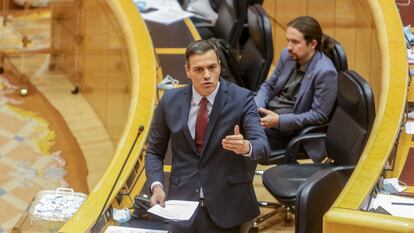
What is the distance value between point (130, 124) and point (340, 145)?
3.81 feet

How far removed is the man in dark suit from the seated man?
1.48m

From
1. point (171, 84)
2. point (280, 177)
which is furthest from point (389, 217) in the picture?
point (171, 84)

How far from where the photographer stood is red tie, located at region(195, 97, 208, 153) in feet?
12.8

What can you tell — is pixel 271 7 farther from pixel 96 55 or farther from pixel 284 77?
pixel 284 77

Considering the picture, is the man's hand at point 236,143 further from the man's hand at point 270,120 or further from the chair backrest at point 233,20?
the chair backrest at point 233,20

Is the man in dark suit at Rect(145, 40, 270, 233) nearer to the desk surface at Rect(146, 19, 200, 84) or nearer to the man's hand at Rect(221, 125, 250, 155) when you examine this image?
the man's hand at Rect(221, 125, 250, 155)

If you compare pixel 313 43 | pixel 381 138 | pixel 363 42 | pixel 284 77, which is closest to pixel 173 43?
pixel 284 77

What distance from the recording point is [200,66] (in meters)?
3.83

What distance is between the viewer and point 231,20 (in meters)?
7.07

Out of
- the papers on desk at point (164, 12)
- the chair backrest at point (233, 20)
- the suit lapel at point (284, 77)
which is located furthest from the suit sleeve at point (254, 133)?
the papers on desk at point (164, 12)

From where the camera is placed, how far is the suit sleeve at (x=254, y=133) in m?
3.79

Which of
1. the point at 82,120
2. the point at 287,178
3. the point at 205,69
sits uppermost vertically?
the point at 205,69

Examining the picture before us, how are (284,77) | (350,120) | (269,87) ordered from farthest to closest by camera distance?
(269,87), (284,77), (350,120)

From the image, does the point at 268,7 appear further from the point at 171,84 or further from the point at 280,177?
the point at 280,177
